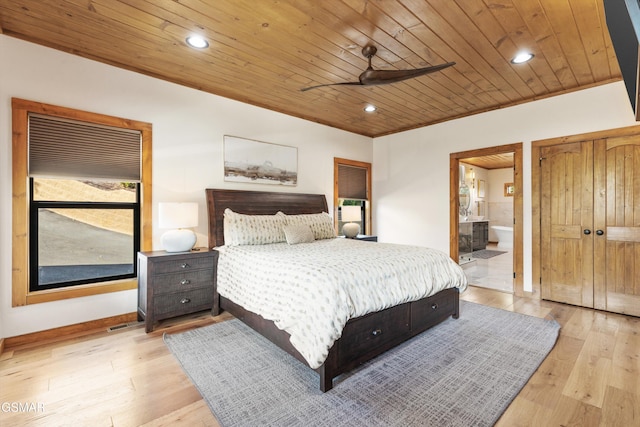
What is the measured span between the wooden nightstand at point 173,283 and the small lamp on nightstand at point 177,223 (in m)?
0.09

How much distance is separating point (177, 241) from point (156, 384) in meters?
1.44

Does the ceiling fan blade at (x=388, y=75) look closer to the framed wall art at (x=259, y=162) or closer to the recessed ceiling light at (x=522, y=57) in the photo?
the recessed ceiling light at (x=522, y=57)

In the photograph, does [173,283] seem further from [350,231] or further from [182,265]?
[350,231]

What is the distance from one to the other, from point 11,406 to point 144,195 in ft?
6.55

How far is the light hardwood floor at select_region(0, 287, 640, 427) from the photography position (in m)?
1.70

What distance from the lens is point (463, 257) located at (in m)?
6.79

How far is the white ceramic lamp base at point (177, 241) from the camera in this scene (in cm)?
309

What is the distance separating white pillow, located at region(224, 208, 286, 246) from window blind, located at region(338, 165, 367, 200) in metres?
1.98

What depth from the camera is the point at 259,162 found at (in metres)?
4.23

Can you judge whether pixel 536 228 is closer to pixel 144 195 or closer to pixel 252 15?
pixel 252 15

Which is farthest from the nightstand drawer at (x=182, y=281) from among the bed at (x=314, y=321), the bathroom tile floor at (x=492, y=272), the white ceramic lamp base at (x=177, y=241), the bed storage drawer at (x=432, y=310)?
the bathroom tile floor at (x=492, y=272)

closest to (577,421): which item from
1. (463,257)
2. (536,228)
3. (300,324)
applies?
(300,324)

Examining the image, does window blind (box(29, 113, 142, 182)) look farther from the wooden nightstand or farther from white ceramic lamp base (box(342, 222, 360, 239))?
white ceramic lamp base (box(342, 222, 360, 239))

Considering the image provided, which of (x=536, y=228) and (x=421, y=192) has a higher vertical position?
(x=421, y=192)
